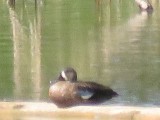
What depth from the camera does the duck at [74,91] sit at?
21.0ft

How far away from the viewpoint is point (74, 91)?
6.54 metres

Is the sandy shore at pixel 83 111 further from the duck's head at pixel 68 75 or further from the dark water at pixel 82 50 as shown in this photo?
the dark water at pixel 82 50

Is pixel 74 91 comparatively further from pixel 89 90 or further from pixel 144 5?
pixel 144 5

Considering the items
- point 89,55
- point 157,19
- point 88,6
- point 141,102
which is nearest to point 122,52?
point 89,55

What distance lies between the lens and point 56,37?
17.4 metres

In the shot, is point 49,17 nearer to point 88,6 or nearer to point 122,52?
point 88,6

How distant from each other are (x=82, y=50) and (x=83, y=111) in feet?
33.2

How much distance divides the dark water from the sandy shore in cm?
298

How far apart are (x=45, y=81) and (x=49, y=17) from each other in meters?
11.9

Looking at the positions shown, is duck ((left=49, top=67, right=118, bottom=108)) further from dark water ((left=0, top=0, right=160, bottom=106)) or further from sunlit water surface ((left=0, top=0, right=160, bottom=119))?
sunlit water surface ((left=0, top=0, right=160, bottom=119))

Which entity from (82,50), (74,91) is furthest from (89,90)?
(82,50)

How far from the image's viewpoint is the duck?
6.39 m

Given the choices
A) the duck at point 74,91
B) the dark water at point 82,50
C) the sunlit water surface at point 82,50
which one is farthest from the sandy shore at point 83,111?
the sunlit water surface at point 82,50

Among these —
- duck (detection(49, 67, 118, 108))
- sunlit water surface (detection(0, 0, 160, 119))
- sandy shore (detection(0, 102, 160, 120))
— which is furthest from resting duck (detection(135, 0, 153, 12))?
sandy shore (detection(0, 102, 160, 120))
